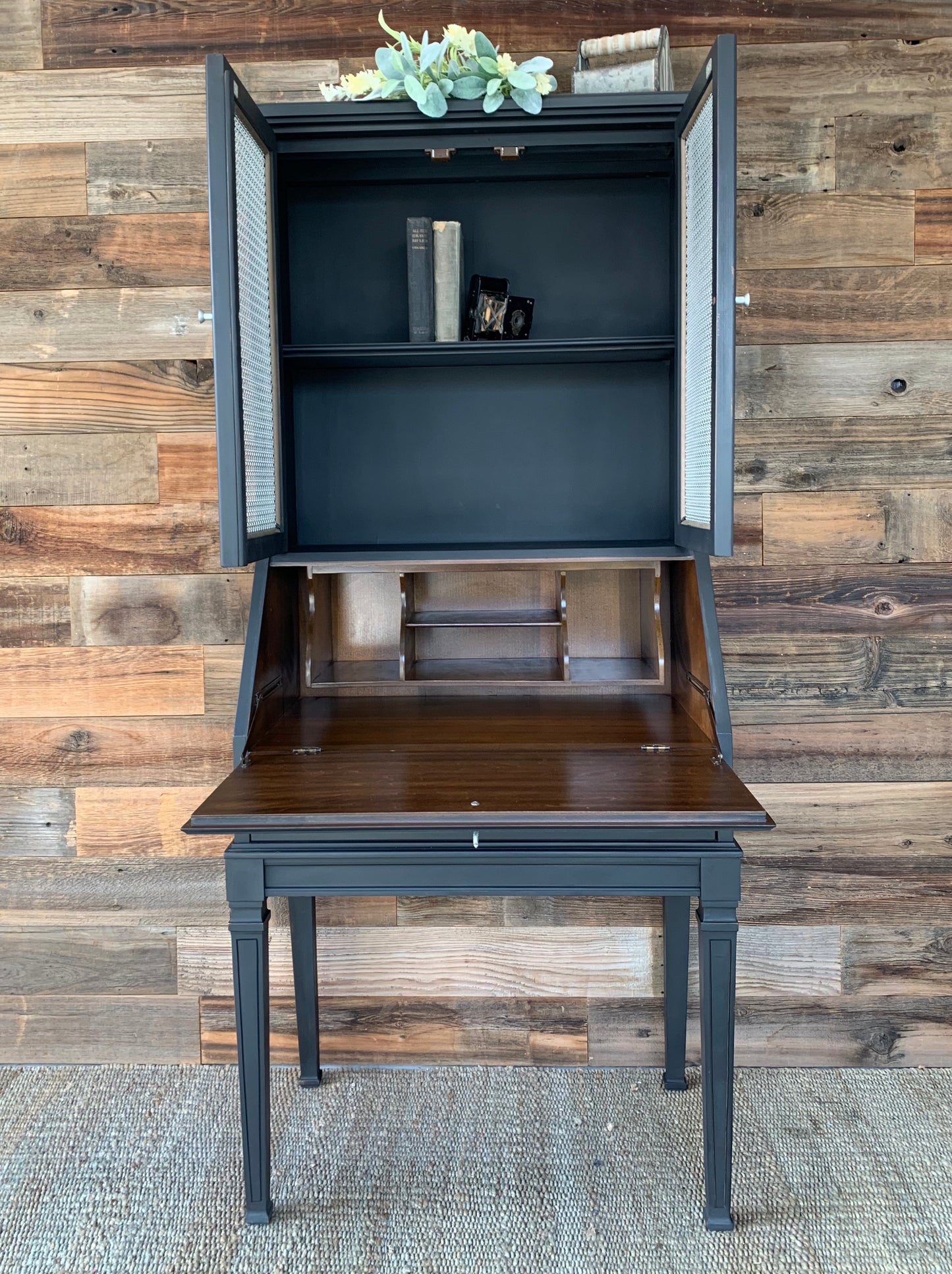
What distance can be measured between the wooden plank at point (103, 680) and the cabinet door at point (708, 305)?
114 cm

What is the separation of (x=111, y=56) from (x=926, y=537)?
203cm

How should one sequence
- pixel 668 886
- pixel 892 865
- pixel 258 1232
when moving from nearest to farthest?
pixel 668 886 < pixel 258 1232 < pixel 892 865

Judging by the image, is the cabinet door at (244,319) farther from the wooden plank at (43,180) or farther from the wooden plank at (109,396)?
the wooden plank at (43,180)

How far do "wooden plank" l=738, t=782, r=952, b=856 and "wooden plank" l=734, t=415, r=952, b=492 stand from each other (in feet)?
2.18

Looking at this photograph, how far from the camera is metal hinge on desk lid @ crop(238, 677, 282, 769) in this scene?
1.67 metres

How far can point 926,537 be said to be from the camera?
2088 mm

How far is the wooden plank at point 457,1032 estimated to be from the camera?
2.19m

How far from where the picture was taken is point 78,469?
2145 millimetres

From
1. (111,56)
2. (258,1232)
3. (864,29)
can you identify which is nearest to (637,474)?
(864,29)

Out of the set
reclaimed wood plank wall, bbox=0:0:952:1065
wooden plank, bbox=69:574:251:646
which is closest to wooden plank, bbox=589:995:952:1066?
reclaimed wood plank wall, bbox=0:0:952:1065

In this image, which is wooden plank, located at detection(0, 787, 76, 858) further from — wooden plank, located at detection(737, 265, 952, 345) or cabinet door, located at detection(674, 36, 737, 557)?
wooden plank, located at detection(737, 265, 952, 345)

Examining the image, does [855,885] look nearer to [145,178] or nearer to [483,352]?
[483,352]

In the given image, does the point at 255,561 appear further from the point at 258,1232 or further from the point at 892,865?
the point at 892,865

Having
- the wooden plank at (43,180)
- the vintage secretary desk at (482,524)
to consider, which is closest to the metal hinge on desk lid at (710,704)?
the vintage secretary desk at (482,524)
